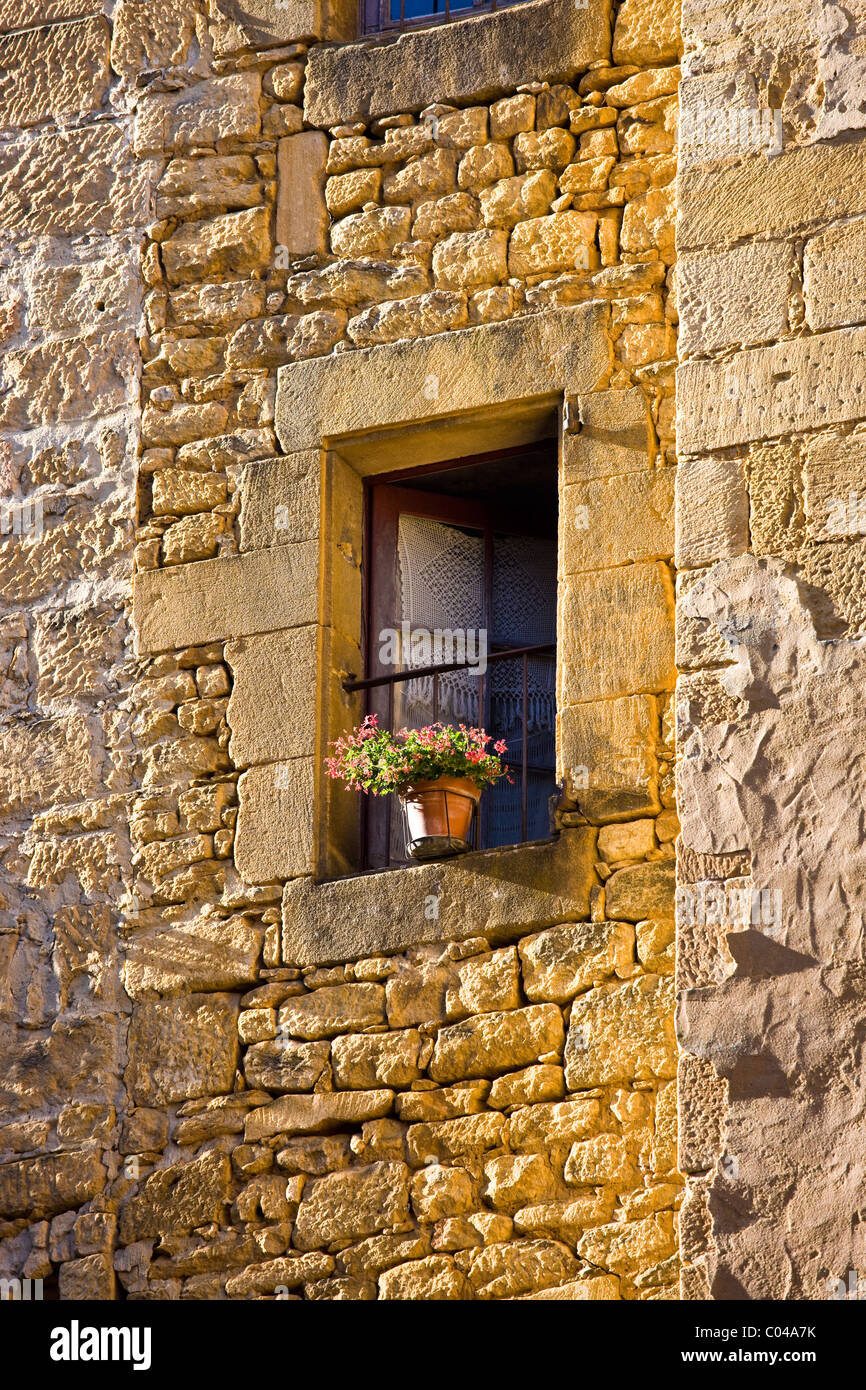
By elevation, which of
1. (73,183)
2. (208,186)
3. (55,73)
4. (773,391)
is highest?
(55,73)

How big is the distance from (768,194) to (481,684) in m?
1.66

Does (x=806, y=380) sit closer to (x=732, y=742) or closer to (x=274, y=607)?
(x=732, y=742)

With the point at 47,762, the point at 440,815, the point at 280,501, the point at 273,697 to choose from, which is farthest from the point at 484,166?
the point at 47,762

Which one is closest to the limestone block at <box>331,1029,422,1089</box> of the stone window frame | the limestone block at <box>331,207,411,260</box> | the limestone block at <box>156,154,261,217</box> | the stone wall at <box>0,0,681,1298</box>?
the stone wall at <box>0,0,681,1298</box>

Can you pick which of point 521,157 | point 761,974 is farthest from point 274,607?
point 761,974

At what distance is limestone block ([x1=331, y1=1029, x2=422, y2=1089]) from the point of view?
627 centimetres

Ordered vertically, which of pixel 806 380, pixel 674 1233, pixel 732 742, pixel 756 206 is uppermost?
pixel 756 206

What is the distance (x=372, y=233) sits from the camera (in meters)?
7.10

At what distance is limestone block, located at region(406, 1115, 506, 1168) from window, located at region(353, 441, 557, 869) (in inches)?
35.3

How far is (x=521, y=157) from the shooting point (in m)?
6.96

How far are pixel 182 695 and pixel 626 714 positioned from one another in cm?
138

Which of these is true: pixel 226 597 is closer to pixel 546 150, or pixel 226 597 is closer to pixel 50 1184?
pixel 546 150

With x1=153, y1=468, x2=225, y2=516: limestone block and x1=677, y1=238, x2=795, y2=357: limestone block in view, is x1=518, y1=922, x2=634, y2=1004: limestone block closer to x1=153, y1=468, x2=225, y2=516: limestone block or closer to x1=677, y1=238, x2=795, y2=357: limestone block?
x1=677, y1=238, x2=795, y2=357: limestone block

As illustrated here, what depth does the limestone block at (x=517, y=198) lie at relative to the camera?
6883 mm
